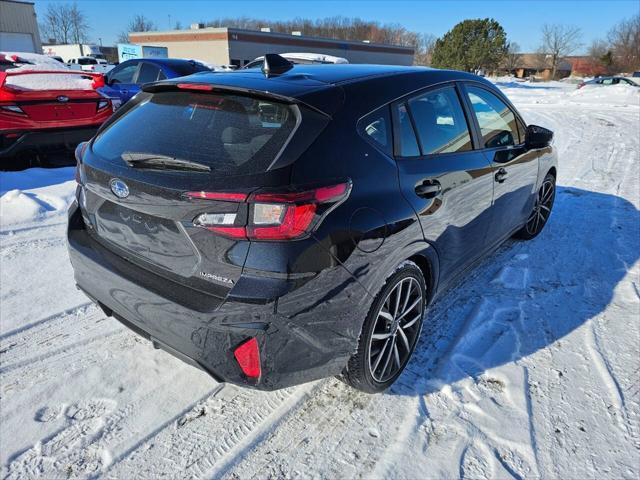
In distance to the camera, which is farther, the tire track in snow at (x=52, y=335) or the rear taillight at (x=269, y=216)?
the tire track in snow at (x=52, y=335)

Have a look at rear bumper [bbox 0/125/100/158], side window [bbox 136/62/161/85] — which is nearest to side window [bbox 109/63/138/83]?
side window [bbox 136/62/161/85]

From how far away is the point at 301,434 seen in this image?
7.36 ft

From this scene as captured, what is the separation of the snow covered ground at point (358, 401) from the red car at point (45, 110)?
8.91 ft

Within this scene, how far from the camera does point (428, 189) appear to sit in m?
2.52

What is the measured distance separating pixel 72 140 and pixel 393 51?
2595 inches

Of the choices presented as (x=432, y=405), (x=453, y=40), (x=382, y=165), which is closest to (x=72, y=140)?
(x=382, y=165)

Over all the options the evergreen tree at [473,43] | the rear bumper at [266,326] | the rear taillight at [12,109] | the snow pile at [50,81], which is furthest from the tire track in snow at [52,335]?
the evergreen tree at [473,43]

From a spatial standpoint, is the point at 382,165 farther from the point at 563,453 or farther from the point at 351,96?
the point at 563,453

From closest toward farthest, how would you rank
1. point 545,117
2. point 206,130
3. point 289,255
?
point 289,255
point 206,130
point 545,117

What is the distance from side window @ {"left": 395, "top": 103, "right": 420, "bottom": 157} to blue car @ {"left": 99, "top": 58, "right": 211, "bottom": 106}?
20.9 ft

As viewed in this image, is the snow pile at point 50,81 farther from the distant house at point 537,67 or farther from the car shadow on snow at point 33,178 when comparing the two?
the distant house at point 537,67

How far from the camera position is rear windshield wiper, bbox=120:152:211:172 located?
1.97 meters

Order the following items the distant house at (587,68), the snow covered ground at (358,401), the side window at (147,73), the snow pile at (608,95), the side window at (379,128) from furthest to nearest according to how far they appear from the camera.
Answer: the distant house at (587,68), the snow pile at (608,95), the side window at (147,73), the side window at (379,128), the snow covered ground at (358,401)

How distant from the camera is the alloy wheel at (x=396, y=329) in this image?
95.1 inches
